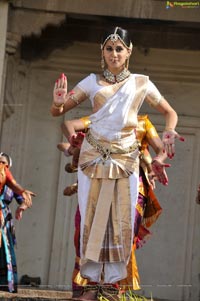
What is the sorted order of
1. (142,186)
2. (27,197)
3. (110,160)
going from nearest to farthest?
(110,160), (142,186), (27,197)

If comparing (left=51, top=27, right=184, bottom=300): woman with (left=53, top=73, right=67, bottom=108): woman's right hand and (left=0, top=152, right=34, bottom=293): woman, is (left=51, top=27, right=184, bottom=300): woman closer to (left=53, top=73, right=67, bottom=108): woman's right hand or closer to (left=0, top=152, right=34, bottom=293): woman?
(left=53, top=73, right=67, bottom=108): woman's right hand

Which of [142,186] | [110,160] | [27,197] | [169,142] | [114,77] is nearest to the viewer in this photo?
[169,142]

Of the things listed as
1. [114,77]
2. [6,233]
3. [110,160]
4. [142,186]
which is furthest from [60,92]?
[6,233]

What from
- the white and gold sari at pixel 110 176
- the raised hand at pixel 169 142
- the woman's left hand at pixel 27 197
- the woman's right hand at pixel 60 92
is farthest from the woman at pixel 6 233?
the raised hand at pixel 169 142

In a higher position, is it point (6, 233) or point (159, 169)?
point (159, 169)

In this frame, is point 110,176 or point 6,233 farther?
point 6,233

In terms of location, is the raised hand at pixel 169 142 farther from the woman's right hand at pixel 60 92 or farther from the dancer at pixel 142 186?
the woman's right hand at pixel 60 92

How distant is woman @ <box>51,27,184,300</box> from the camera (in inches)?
349

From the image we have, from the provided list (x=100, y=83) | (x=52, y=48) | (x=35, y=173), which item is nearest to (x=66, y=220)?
(x=35, y=173)

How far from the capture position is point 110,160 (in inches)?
352

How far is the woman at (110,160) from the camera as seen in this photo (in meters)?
8.86

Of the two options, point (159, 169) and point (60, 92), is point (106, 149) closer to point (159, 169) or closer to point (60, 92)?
point (159, 169)

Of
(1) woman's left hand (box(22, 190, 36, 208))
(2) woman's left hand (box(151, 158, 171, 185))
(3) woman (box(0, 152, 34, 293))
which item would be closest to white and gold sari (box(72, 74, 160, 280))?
(2) woman's left hand (box(151, 158, 171, 185))

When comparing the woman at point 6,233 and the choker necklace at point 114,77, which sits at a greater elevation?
the choker necklace at point 114,77
